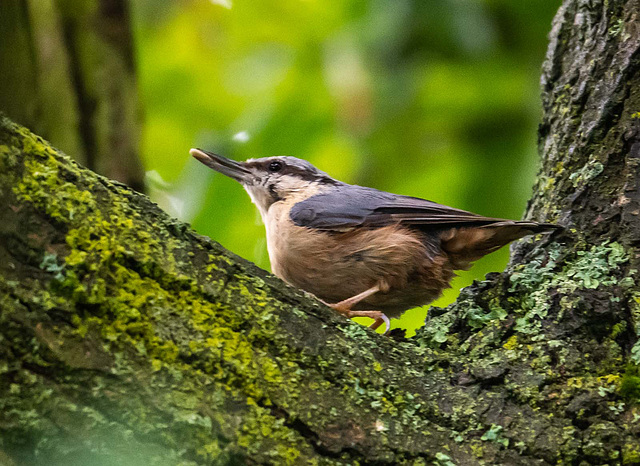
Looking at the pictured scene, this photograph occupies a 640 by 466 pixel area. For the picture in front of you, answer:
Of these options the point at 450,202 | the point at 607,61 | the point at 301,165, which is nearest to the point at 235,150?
the point at 301,165

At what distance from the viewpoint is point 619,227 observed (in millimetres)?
2582

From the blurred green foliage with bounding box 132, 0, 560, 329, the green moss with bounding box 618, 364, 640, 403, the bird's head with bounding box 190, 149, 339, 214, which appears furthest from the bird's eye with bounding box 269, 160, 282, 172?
the green moss with bounding box 618, 364, 640, 403

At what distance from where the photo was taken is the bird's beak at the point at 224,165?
390 centimetres

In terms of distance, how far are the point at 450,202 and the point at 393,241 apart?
0.35 meters

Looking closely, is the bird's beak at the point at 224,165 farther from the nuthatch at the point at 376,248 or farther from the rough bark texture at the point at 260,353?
the rough bark texture at the point at 260,353

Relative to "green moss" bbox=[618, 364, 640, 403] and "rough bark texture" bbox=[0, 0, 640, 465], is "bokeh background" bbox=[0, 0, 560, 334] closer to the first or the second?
"rough bark texture" bbox=[0, 0, 640, 465]

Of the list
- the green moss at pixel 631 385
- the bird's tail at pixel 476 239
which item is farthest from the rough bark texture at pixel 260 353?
the bird's tail at pixel 476 239

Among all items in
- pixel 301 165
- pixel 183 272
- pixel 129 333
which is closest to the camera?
pixel 129 333

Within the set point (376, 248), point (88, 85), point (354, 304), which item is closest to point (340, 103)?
point (376, 248)

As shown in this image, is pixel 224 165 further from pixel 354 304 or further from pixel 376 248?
pixel 354 304

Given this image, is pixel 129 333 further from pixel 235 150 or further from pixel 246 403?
pixel 235 150

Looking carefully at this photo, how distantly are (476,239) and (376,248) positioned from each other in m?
0.50

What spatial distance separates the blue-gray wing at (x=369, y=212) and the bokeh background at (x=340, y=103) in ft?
0.24

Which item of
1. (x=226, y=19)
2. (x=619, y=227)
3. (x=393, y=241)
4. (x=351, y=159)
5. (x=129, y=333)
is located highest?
(x=226, y=19)
